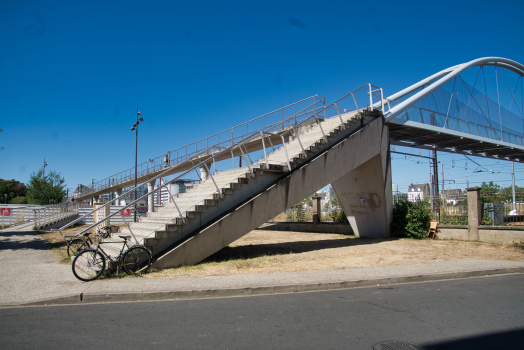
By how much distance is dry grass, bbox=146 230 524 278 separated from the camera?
943 cm

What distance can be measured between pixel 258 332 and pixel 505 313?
13.1 ft

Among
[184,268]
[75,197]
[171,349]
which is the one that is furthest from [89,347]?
[75,197]

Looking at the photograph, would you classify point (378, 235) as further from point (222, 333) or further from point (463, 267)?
point (222, 333)

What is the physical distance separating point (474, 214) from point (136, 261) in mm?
14355

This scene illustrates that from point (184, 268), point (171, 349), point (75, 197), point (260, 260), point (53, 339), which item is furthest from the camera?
point (75, 197)

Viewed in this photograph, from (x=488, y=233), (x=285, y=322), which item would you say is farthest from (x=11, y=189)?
(x=285, y=322)

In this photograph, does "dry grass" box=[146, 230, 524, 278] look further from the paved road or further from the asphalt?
the paved road

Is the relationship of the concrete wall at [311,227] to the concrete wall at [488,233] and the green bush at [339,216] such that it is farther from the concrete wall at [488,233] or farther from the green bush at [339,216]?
the concrete wall at [488,233]

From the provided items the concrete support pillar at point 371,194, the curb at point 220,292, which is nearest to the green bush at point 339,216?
the concrete support pillar at point 371,194

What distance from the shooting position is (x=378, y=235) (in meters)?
17.5

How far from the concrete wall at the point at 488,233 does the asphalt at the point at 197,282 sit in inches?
184

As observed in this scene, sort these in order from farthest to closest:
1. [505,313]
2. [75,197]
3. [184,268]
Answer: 1. [75,197]
2. [184,268]
3. [505,313]

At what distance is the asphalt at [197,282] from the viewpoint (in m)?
6.41

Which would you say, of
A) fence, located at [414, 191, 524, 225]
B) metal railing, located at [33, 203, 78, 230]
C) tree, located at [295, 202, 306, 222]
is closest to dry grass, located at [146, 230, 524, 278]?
fence, located at [414, 191, 524, 225]
